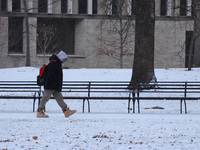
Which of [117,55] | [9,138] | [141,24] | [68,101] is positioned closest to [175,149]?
[9,138]

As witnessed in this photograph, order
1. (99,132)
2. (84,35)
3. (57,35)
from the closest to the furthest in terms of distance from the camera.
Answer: (99,132) < (57,35) < (84,35)

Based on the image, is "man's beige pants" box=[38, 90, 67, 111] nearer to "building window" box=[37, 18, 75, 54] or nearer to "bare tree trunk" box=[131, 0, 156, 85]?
"bare tree trunk" box=[131, 0, 156, 85]

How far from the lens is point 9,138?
7.90 metres

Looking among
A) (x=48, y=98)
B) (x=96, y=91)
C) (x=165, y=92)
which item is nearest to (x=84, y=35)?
(x=96, y=91)

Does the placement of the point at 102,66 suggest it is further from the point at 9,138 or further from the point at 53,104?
the point at 9,138

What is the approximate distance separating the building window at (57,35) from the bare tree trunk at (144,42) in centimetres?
2681

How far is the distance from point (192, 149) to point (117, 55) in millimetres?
39121

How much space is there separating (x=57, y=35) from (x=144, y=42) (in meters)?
27.8

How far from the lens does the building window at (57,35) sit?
150ft

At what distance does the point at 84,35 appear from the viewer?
4734 centimetres

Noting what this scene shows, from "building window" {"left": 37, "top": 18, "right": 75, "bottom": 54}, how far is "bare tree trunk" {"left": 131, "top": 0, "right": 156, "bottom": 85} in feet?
88.0

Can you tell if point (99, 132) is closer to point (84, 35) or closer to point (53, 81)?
point (53, 81)

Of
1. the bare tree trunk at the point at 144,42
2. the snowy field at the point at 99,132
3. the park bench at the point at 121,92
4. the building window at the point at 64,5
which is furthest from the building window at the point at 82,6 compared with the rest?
the snowy field at the point at 99,132

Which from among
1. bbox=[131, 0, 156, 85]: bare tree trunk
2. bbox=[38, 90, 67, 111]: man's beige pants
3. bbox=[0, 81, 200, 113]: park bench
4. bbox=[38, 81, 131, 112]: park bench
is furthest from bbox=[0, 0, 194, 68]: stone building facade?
bbox=[38, 90, 67, 111]: man's beige pants
